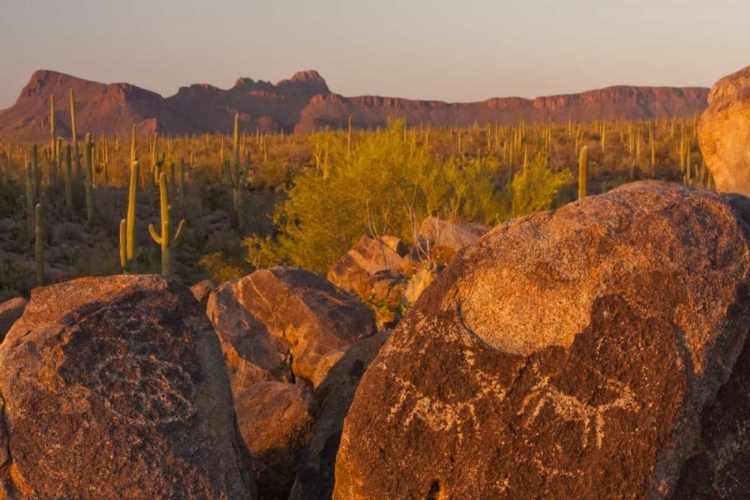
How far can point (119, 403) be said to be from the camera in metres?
3.62

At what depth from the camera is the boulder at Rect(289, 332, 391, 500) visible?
4.22 metres

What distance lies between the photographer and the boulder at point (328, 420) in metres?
4.22

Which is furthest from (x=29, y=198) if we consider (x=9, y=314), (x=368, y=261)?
(x=9, y=314)

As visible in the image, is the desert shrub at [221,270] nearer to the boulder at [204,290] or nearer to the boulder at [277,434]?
the boulder at [204,290]

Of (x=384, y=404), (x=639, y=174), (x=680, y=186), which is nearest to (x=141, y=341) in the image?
(x=384, y=404)

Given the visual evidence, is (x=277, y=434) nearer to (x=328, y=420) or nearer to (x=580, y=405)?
(x=328, y=420)

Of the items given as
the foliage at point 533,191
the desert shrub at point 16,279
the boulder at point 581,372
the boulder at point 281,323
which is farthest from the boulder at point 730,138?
the desert shrub at point 16,279

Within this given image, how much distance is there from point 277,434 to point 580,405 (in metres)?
2.16

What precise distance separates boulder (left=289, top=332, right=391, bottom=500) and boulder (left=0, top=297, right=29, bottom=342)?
14.2 feet

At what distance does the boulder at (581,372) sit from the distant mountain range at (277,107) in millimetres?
124036

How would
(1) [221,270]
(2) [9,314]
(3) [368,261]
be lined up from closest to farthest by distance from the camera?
(2) [9,314], (3) [368,261], (1) [221,270]

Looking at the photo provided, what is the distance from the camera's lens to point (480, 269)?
3.59 metres

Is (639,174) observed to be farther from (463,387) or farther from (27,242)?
(463,387)

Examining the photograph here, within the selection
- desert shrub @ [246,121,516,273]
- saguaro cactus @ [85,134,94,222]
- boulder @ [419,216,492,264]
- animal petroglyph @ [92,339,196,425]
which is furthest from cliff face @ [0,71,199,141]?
animal petroglyph @ [92,339,196,425]
